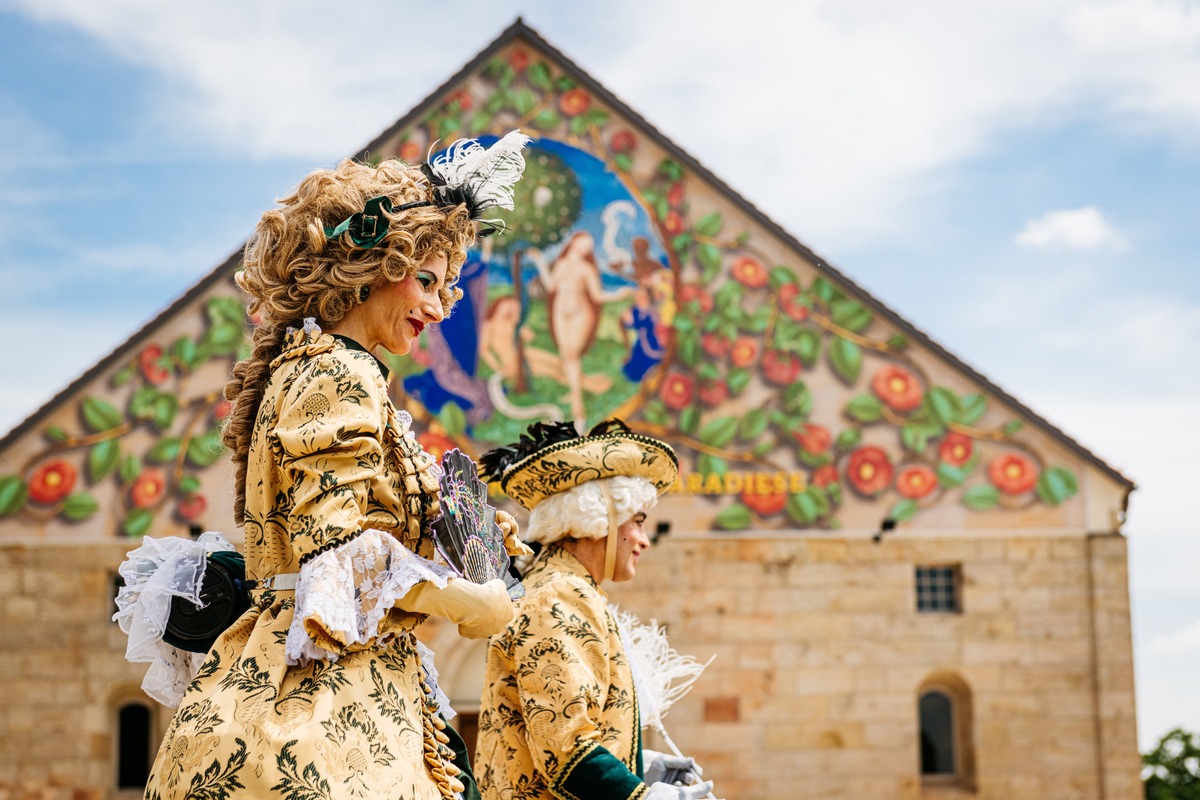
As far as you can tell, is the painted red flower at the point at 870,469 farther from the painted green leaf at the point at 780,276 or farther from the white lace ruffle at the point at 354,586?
the white lace ruffle at the point at 354,586

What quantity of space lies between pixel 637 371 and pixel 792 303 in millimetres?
1496

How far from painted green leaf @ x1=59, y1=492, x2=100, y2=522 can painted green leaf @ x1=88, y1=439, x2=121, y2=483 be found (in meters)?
0.16

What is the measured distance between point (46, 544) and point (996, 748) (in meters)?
8.00

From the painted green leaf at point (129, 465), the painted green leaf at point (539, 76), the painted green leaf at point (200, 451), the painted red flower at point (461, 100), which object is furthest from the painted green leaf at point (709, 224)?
the painted green leaf at point (129, 465)

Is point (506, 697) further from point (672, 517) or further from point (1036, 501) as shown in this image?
point (1036, 501)

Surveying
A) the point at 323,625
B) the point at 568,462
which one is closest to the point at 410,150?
the point at 568,462

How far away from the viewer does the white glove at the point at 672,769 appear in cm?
404

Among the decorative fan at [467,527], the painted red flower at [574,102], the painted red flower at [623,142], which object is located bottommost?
the decorative fan at [467,527]

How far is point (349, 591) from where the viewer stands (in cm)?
238

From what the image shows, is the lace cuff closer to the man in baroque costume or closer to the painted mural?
the man in baroque costume

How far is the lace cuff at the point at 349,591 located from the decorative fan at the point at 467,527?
0.31 feet

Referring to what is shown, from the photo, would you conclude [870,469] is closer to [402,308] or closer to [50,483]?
[50,483]

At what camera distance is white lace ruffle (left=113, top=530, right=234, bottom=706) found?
2.75m

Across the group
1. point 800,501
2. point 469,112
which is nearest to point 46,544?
point 469,112
